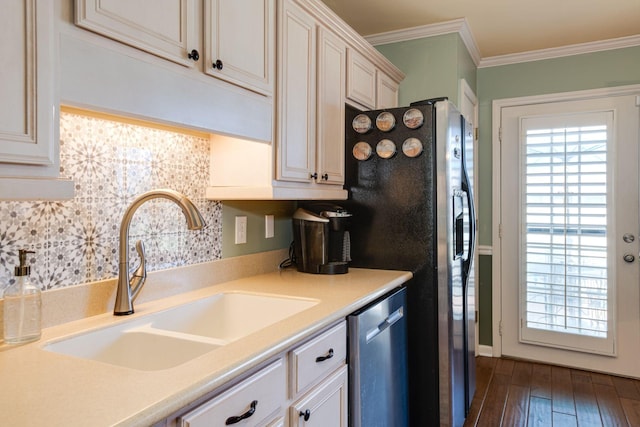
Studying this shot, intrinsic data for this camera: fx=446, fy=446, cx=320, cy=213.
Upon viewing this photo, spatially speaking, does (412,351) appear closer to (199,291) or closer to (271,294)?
(271,294)

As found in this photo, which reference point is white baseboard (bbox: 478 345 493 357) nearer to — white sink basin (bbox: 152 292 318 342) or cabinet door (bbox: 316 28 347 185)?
cabinet door (bbox: 316 28 347 185)

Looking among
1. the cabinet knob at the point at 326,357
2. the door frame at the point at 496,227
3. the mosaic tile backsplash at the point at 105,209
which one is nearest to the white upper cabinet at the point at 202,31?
the mosaic tile backsplash at the point at 105,209

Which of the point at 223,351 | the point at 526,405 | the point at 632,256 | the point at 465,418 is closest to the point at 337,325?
the point at 223,351

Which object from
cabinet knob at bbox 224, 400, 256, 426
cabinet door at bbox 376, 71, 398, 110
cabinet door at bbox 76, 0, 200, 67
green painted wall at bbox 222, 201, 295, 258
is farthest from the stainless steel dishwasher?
cabinet door at bbox 376, 71, 398, 110

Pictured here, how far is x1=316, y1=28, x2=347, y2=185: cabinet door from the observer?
2.05 meters

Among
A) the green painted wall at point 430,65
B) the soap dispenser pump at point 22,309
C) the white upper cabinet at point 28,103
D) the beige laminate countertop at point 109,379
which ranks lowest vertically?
the beige laminate countertop at point 109,379

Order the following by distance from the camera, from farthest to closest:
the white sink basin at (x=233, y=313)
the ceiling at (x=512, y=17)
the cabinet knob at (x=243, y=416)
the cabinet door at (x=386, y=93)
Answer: the cabinet door at (x=386, y=93) < the ceiling at (x=512, y=17) < the white sink basin at (x=233, y=313) < the cabinet knob at (x=243, y=416)

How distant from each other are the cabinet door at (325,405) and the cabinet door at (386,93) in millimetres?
1725

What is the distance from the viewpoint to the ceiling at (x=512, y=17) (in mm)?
2633

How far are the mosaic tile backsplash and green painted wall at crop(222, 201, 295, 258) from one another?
0.15m

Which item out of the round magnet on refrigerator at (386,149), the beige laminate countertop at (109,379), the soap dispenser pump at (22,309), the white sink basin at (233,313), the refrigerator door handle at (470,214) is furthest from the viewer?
the refrigerator door handle at (470,214)

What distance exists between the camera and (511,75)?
3506mm

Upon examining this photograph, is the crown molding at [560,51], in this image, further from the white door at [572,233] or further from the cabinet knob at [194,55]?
the cabinet knob at [194,55]

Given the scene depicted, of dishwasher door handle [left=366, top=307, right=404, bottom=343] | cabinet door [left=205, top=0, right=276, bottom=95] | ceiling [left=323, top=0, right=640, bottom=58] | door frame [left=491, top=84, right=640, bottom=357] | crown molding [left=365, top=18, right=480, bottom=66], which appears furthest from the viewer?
door frame [left=491, top=84, right=640, bottom=357]
